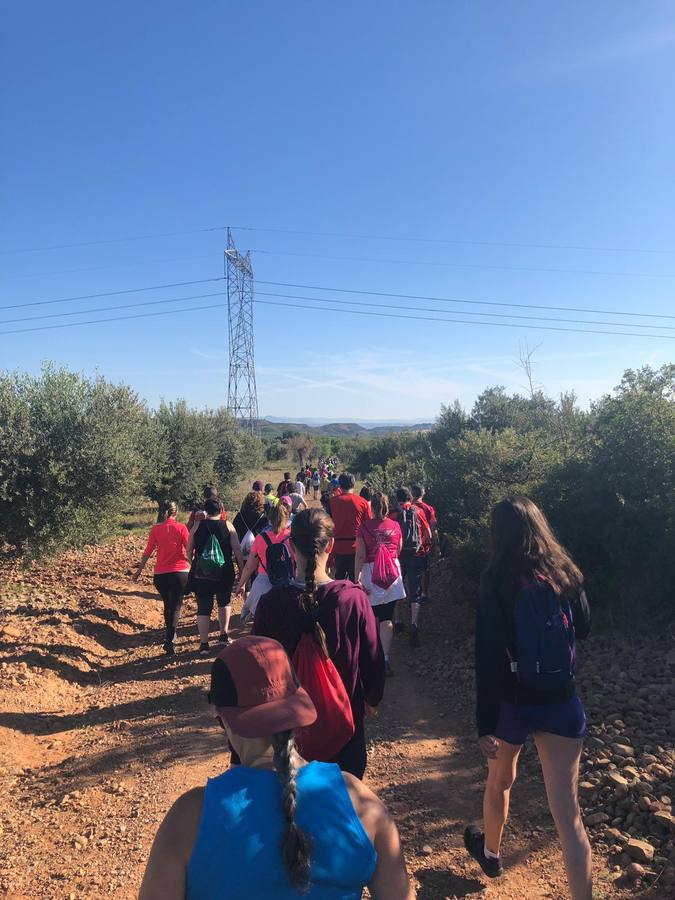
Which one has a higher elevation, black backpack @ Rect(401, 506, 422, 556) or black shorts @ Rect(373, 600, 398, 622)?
black backpack @ Rect(401, 506, 422, 556)

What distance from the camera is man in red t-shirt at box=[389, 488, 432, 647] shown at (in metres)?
6.59

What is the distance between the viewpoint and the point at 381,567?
5.18 metres

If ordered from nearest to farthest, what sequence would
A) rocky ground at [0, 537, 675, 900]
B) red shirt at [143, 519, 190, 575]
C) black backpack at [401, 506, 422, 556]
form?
rocky ground at [0, 537, 675, 900] → red shirt at [143, 519, 190, 575] → black backpack at [401, 506, 422, 556]

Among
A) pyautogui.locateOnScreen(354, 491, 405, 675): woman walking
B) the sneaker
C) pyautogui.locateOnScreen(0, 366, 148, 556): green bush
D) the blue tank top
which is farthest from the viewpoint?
pyautogui.locateOnScreen(0, 366, 148, 556): green bush

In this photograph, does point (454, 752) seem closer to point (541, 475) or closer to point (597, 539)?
point (597, 539)

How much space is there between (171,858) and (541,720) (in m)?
1.78

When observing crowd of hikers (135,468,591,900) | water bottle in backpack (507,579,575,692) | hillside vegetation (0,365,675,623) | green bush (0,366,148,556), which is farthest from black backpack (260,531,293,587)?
green bush (0,366,148,556)

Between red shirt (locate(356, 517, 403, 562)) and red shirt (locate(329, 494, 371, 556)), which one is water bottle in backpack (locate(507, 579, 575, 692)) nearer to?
red shirt (locate(356, 517, 403, 562))

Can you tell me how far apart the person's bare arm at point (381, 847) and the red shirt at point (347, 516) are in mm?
5257

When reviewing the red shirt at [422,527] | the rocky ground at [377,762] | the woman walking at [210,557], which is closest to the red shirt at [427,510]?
the red shirt at [422,527]

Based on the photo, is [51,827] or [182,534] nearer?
[51,827]

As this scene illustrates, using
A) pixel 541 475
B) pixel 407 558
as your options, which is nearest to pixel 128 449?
pixel 407 558

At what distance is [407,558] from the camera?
6.69 meters

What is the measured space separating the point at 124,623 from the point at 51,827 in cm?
449
